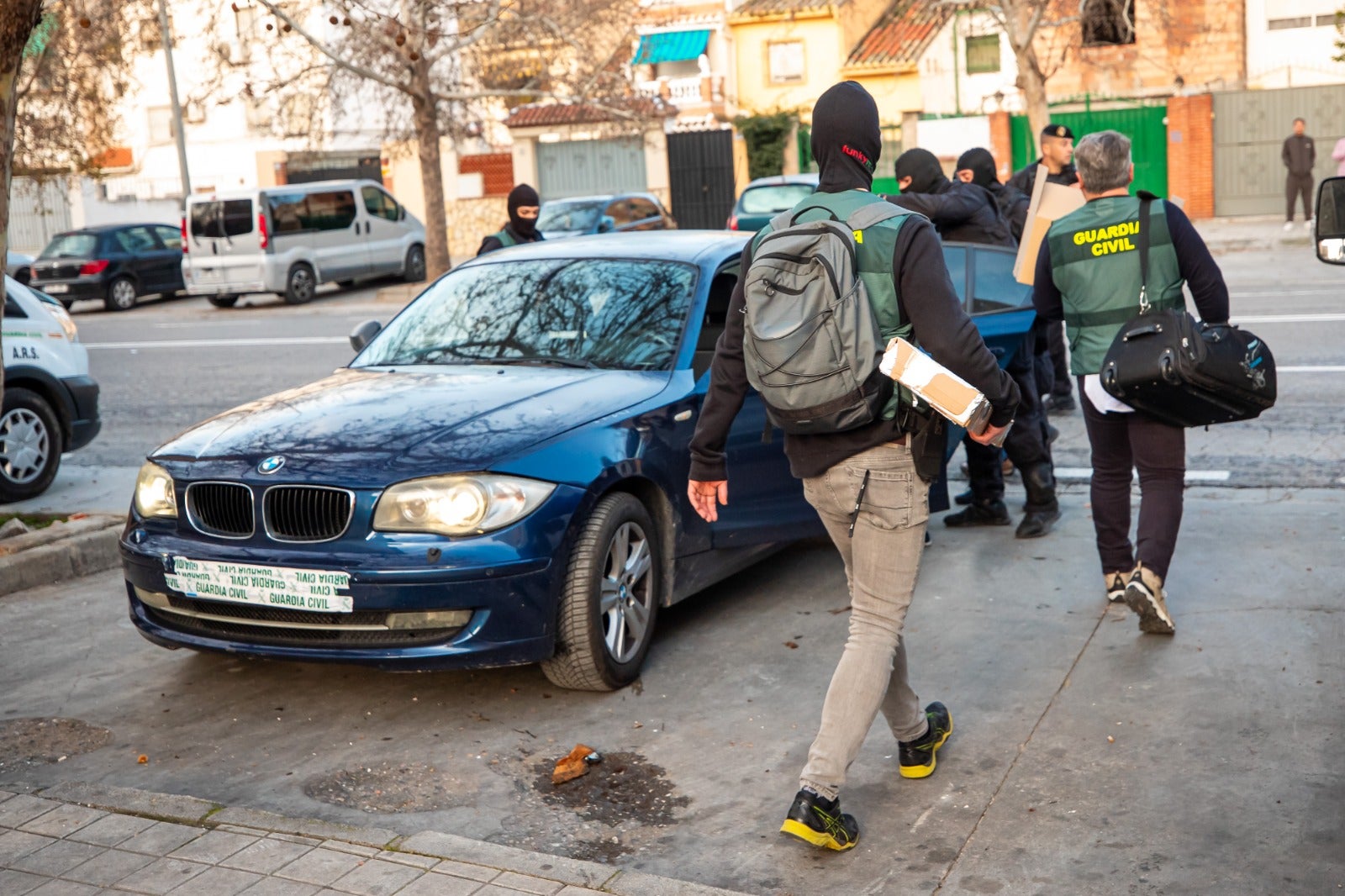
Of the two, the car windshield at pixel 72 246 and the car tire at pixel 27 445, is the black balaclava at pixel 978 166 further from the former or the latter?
the car windshield at pixel 72 246

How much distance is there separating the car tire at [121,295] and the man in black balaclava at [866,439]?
25.6 meters

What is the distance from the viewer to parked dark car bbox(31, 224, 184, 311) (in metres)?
27.0

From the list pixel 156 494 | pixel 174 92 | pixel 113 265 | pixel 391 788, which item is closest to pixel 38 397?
pixel 156 494

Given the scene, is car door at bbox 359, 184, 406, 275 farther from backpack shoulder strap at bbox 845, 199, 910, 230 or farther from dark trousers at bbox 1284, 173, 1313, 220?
backpack shoulder strap at bbox 845, 199, 910, 230

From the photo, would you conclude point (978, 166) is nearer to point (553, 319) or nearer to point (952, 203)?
point (952, 203)

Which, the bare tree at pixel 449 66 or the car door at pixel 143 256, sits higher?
the bare tree at pixel 449 66

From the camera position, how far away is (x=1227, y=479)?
8141 mm

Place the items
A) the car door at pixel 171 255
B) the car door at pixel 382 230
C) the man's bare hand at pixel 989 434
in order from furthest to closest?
1. the car door at pixel 171 255
2. the car door at pixel 382 230
3. the man's bare hand at pixel 989 434

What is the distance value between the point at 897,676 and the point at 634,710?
118cm

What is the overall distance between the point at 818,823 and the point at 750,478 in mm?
2268

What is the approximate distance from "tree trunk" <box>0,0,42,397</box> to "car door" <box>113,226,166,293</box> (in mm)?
22597

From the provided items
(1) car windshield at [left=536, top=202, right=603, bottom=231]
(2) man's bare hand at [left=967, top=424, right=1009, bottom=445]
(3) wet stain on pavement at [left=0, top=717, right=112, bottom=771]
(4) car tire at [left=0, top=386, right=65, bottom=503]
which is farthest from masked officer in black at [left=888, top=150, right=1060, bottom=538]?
(1) car windshield at [left=536, top=202, right=603, bottom=231]

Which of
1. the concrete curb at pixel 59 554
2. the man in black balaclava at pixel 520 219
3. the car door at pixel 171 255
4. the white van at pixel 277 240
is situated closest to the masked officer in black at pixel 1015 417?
the man in black balaclava at pixel 520 219

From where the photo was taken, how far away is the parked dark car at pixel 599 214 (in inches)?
935
